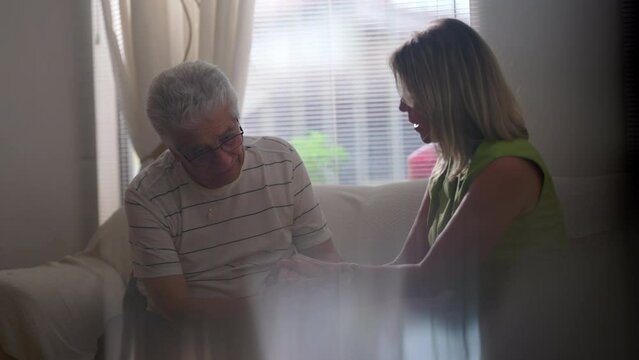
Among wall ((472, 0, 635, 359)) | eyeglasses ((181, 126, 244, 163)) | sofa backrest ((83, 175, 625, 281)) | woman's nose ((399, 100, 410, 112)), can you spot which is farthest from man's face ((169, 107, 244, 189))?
wall ((472, 0, 635, 359))

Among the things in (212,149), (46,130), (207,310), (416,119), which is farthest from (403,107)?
(46,130)

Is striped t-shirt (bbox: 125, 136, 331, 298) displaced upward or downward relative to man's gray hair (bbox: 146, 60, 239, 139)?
downward

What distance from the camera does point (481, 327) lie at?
80cm

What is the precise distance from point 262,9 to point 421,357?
1.69 ft

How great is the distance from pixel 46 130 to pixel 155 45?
0.20 meters

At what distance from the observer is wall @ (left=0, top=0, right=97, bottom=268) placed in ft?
2.85

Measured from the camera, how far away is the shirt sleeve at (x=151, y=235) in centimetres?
86

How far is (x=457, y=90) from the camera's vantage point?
0.80m

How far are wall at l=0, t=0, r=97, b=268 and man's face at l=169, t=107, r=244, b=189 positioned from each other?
0.13m

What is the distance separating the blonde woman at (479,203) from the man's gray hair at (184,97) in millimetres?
252

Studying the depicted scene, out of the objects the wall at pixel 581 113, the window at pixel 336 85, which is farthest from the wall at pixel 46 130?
the wall at pixel 581 113

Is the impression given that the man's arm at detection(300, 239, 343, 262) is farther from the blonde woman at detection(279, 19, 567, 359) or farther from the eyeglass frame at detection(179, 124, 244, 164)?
the eyeglass frame at detection(179, 124, 244, 164)

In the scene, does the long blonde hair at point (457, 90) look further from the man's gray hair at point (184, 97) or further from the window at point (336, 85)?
the man's gray hair at point (184, 97)

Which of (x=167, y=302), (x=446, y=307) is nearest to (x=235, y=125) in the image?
(x=167, y=302)
